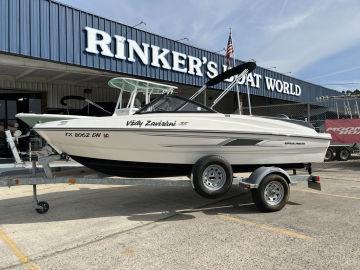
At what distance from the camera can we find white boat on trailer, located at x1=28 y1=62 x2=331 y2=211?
6547 millimetres

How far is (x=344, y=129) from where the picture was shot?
15.8 metres

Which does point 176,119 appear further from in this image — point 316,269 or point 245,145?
point 316,269

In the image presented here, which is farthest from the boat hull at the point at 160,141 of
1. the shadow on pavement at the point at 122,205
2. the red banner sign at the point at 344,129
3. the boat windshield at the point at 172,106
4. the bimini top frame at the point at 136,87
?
the red banner sign at the point at 344,129

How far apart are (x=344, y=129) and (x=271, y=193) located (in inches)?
405

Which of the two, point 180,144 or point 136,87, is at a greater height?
point 136,87

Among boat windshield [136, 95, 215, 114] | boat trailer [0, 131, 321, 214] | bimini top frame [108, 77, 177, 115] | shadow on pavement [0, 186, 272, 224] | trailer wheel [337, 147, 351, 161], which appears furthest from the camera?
trailer wheel [337, 147, 351, 161]

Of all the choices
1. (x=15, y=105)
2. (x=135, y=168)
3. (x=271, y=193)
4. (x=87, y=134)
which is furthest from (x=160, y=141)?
(x=15, y=105)

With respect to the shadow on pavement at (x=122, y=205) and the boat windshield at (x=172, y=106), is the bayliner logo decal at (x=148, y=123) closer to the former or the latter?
the boat windshield at (x=172, y=106)

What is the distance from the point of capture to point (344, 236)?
525cm

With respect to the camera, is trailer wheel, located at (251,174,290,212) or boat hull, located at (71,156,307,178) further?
boat hull, located at (71,156,307,178)

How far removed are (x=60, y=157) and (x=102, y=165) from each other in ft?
2.47

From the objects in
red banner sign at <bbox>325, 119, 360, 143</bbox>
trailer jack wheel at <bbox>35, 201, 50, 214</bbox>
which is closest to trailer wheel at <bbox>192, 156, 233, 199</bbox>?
trailer jack wheel at <bbox>35, 201, 50, 214</bbox>

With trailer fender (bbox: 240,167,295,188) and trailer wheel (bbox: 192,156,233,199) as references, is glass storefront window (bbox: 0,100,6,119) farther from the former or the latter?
trailer fender (bbox: 240,167,295,188)

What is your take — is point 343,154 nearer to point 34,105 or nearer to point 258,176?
point 258,176
